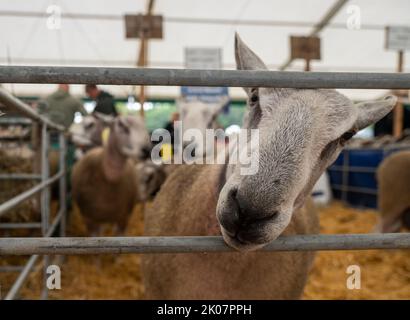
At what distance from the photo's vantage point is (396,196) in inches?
185

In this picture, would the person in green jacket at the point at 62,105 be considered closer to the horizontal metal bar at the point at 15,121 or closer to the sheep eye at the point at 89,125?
the sheep eye at the point at 89,125

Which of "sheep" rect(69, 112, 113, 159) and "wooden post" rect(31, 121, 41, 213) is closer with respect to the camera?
"wooden post" rect(31, 121, 41, 213)

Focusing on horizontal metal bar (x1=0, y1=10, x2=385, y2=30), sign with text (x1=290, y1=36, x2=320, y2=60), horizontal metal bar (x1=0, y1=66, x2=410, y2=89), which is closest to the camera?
horizontal metal bar (x1=0, y1=66, x2=410, y2=89)

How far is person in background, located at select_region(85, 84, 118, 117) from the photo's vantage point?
13.3ft

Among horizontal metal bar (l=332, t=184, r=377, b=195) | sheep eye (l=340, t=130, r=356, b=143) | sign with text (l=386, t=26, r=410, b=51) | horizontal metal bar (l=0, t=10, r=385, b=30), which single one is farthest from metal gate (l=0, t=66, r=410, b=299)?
horizontal metal bar (l=0, t=10, r=385, b=30)

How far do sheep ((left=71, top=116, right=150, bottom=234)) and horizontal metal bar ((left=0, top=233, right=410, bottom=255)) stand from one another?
331cm

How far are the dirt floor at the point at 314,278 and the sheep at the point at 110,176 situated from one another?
50cm

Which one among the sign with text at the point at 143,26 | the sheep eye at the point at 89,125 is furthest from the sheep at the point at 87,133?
the sign with text at the point at 143,26

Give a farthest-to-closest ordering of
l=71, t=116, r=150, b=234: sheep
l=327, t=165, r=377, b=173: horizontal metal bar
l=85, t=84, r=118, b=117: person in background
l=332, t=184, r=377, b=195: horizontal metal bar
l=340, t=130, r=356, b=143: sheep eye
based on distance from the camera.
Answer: l=327, t=165, r=377, b=173: horizontal metal bar → l=332, t=184, r=377, b=195: horizontal metal bar → l=71, t=116, r=150, b=234: sheep → l=85, t=84, r=118, b=117: person in background → l=340, t=130, r=356, b=143: sheep eye

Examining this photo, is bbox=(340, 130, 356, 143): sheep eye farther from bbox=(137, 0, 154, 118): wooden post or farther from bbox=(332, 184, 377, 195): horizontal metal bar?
bbox=(332, 184, 377, 195): horizontal metal bar

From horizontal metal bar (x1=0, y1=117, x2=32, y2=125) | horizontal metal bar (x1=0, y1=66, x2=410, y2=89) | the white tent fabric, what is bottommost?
horizontal metal bar (x1=0, y1=66, x2=410, y2=89)

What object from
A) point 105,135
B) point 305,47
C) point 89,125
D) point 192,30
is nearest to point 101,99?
point 105,135

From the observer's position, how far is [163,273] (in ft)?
6.55

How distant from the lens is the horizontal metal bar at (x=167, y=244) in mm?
1209
